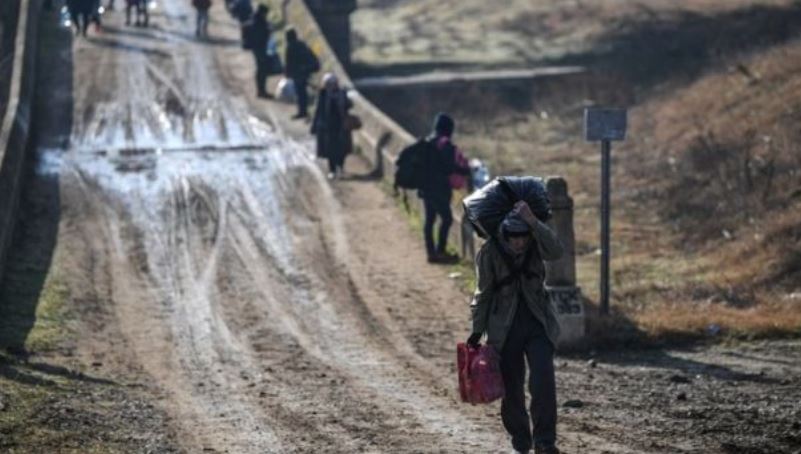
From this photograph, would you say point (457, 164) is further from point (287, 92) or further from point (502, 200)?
point (287, 92)

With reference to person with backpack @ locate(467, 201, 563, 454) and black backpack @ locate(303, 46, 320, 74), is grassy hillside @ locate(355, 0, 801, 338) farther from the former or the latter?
person with backpack @ locate(467, 201, 563, 454)

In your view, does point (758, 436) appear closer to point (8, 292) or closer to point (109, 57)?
point (8, 292)

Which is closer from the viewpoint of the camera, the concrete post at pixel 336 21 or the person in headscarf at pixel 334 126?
the person in headscarf at pixel 334 126

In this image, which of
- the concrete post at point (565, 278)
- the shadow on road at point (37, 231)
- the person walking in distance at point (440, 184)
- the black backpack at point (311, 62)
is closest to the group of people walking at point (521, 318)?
the concrete post at point (565, 278)

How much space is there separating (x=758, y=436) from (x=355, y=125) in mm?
15289

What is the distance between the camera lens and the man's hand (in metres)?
9.45

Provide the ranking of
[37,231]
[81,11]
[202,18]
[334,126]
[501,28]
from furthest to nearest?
[501,28] < [202,18] < [81,11] < [334,126] < [37,231]

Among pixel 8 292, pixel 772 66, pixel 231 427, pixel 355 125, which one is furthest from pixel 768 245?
pixel 772 66

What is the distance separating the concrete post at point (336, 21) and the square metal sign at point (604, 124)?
80.0ft

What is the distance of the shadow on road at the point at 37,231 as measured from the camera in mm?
16734

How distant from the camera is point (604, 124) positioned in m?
16.0

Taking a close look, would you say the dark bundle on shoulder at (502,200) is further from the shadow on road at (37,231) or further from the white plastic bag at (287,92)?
the white plastic bag at (287,92)

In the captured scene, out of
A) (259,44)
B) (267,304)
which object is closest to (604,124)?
(267,304)

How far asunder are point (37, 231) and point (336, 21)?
1950 centimetres
